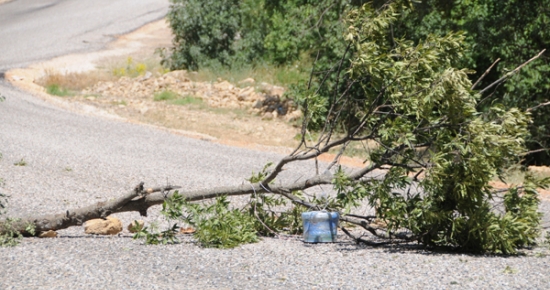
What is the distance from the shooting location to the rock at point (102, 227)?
8.62m

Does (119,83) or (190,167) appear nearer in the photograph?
(190,167)

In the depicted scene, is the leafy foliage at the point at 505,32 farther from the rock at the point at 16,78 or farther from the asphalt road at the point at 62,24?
the asphalt road at the point at 62,24

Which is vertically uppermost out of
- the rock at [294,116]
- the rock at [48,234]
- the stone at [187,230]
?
the rock at [48,234]

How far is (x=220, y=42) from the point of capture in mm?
23500

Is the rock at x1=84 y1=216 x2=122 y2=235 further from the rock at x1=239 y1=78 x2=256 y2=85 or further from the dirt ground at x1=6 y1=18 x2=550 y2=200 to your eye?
the rock at x1=239 y1=78 x2=256 y2=85

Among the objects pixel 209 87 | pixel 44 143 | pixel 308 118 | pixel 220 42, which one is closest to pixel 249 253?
pixel 308 118

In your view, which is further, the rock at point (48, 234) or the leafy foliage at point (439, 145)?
the rock at point (48, 234)

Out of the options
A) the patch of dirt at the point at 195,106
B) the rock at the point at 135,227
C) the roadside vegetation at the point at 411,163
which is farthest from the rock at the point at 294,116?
the rock at the point at 135,227

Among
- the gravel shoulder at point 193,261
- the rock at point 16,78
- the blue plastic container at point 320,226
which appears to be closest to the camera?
the gravel shoulder at point 193,261

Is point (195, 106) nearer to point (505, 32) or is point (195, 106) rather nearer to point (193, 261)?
point (505, 32)

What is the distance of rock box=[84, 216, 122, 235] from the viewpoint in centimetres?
862

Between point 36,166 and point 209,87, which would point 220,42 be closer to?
point 209,87

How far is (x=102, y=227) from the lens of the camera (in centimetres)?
863

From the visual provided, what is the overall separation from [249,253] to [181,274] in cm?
99
